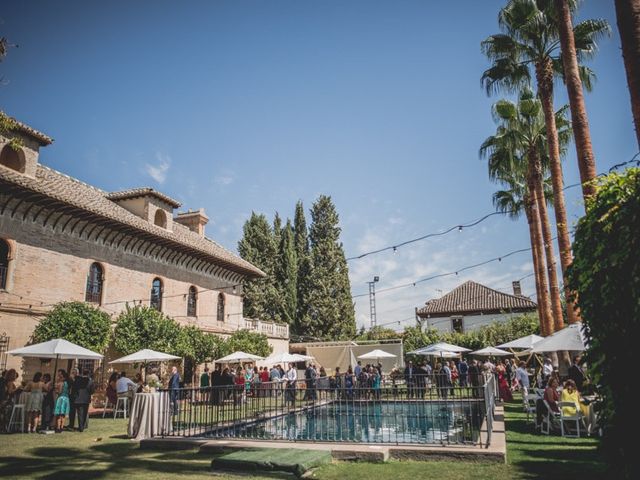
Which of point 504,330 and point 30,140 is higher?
point 30,140

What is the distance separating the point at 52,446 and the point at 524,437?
36.1 feet

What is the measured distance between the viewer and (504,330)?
34.9 metres

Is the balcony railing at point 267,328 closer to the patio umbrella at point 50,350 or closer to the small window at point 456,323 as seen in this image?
the patio umbrella at point 50,350

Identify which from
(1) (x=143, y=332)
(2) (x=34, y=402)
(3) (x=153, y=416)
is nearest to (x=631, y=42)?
(3) (x=153, y=416)

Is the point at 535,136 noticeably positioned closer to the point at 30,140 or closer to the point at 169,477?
the point at 169,477

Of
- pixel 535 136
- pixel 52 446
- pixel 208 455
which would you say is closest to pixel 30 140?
pixel 52 446

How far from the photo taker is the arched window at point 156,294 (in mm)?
23156

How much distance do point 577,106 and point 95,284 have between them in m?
19.4

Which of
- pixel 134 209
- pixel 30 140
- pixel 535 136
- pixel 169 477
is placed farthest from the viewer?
pixel 134 209

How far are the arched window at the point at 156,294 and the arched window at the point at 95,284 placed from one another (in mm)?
3311

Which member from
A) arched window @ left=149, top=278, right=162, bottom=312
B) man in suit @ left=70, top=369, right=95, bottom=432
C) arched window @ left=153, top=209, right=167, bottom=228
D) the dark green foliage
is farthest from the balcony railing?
the dark green foliage

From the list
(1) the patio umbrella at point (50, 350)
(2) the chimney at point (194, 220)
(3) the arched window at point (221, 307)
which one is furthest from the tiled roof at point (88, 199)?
(1) the patio umbrella at point (50, 350)

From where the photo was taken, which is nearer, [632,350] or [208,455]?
[632,350]

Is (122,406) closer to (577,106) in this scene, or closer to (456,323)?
(577,106)
